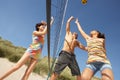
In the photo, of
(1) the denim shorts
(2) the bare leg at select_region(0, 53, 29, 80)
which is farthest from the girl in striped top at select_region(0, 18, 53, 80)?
(1) the denim shorts

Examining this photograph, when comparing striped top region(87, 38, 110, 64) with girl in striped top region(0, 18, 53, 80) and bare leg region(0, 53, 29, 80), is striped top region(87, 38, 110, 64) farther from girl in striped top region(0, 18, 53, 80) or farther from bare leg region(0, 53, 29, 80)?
bare leg region(0, 53, 29, 80)

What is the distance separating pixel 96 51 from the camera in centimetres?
544

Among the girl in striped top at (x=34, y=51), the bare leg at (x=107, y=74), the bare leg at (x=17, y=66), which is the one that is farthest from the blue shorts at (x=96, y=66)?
the bare leg at (x=17, y=66)

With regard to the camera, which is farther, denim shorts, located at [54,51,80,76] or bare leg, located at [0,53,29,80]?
denim shorts, located at [54,51,80,76]

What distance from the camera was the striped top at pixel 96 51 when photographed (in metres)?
5.29

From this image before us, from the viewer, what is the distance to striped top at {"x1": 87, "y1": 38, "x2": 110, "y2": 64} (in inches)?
208

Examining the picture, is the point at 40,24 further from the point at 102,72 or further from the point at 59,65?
the point at 102,72

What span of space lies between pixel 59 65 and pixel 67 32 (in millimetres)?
1114

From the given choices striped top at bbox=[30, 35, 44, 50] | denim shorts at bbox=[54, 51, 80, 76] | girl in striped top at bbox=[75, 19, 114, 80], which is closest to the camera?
girl in striped top at bbox=[75, 19, 114, 80]

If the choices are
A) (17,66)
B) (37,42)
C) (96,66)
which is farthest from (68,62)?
(17,66)

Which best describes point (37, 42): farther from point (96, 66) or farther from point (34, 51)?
point (96, 66)

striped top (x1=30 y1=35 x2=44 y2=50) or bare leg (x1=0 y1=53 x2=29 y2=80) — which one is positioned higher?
striped top (x1=30 y1=35 x2=44 y2=50)

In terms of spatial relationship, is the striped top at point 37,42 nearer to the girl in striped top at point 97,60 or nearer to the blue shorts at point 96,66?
the girl in striped top at point 97,60

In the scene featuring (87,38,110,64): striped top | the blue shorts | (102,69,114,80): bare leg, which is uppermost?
(87,38,110,64): striped top
